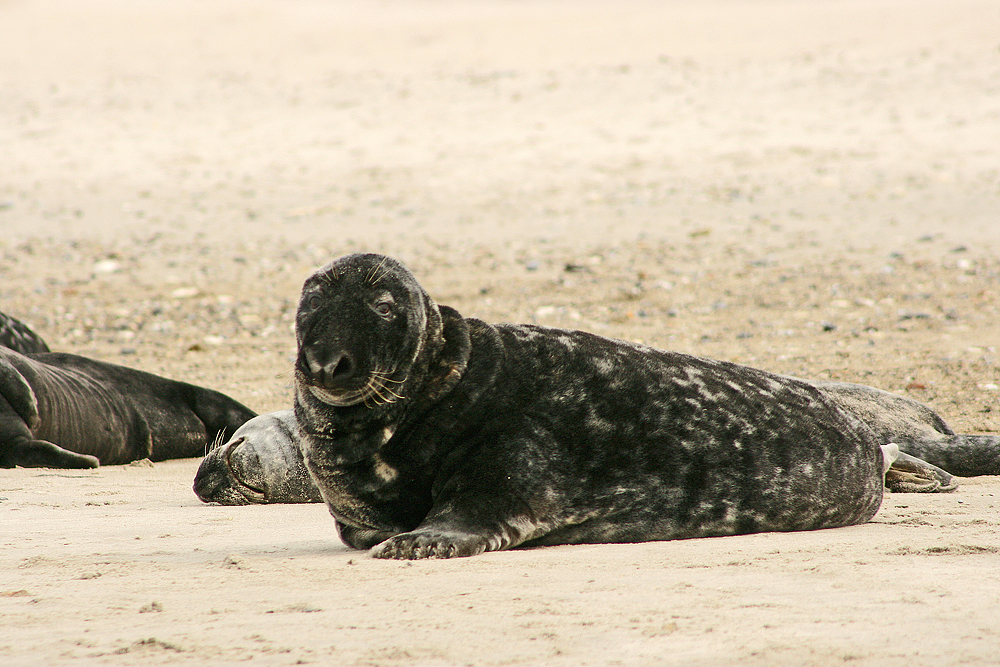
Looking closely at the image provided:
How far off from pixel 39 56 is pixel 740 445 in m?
25.0

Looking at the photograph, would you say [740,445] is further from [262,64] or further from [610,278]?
[262,64]

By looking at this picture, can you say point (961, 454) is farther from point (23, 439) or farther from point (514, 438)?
point (23, 439)

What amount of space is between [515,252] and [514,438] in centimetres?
902

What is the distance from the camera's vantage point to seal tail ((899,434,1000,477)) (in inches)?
219

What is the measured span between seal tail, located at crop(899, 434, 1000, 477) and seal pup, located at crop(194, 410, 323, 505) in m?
3.02

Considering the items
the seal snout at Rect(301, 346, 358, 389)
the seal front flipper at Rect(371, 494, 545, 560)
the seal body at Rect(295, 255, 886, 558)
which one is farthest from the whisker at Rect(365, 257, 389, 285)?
the seal front flipper at Rect(371, 494, 545, 560)

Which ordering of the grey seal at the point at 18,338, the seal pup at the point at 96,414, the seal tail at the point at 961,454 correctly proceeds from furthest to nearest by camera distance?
the grey seal at the point at 18,338 → the seal pup at the point at 96,414 → the seal tail at the point at 961,454

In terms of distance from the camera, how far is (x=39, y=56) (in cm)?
2527

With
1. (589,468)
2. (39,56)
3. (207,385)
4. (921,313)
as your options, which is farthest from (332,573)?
(39,56)

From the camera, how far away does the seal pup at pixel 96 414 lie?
21.6ft

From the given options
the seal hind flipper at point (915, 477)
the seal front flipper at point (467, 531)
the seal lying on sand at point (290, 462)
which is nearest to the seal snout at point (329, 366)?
the seal front flipper at point (467, 531)

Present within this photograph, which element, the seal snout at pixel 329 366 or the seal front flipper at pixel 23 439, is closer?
the seal snout at pixel 329 366

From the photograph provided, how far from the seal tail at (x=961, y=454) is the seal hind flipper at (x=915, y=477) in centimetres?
40

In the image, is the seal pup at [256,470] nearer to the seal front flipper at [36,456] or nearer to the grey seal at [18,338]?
the seal front flipper at [36,456]
